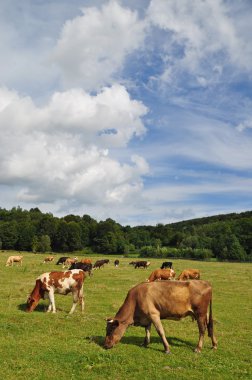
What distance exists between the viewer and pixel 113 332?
11.8m

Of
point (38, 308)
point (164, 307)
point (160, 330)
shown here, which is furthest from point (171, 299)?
point (38, 308)

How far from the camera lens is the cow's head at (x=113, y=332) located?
11.7 meters

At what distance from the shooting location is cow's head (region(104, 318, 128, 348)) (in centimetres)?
1167

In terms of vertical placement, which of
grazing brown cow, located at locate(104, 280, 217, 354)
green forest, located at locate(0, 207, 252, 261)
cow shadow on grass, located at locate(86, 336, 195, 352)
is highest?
green forest, located at locate(0, 207, 252, 261)

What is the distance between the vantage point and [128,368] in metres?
9.95

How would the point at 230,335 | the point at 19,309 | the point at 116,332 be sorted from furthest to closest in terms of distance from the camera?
the point at 19,309
the point at 230,335
the point at 116,332

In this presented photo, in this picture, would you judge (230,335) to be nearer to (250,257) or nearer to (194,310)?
(194,310)

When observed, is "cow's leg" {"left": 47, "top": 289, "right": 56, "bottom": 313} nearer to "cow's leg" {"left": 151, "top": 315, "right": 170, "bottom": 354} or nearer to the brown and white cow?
the brown and white cow

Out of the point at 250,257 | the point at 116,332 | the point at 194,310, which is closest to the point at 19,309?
the point at 116,332

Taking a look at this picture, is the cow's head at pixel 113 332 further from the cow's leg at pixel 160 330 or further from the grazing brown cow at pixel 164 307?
the cow's leg at pixel 160 330

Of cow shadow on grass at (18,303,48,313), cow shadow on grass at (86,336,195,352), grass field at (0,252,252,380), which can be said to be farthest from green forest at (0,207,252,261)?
cow shadow on grass at (86,336,195,352)

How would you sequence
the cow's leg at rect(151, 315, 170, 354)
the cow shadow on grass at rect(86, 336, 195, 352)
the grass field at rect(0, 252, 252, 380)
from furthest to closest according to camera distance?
the cow shadow on grass at rect(86, 336, 195, 352) → the cow's leg at rect(151, 315, 170, 354) → the grass field at rect(0, 252, 252, 380)

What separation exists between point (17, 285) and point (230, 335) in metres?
15.5

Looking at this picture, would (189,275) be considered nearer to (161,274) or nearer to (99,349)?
(161,274)
